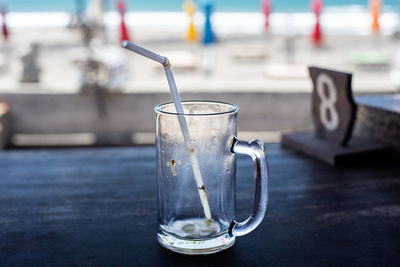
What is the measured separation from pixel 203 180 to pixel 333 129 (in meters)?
0.72

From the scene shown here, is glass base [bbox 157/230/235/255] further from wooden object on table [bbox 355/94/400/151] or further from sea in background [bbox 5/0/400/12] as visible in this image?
sea in background [bbox 5/0/400/12]

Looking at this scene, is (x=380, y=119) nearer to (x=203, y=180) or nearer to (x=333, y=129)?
(x=333, y=129)

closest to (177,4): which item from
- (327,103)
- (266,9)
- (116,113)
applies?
(266,9)

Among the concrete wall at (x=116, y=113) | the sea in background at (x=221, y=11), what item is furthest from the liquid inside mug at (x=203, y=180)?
the sea in background at (x=221, y=11)

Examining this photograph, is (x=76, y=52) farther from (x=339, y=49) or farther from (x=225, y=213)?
(x=225, y=213)

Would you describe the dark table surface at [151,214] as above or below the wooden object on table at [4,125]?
above

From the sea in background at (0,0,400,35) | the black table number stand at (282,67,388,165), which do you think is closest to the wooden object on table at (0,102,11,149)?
the black table number stand at (282,67,388,165)

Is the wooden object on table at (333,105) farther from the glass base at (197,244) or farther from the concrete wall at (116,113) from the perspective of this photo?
the concrete wall at (116,113)

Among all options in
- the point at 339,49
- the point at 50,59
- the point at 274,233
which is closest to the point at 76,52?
the point at 50,59

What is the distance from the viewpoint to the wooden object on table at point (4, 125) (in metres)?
3.52

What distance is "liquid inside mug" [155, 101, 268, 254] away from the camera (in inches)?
27.3

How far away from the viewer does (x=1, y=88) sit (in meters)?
3.88

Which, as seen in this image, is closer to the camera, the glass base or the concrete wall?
the glass base

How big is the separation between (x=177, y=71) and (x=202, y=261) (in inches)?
224
